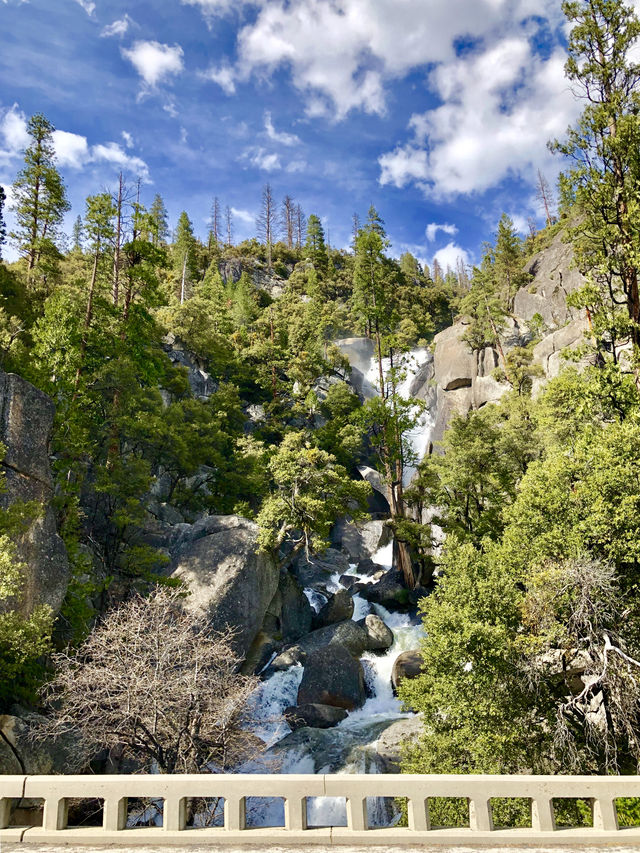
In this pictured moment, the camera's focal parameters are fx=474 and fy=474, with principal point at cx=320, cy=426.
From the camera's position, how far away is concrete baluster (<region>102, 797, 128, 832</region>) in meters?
6.45

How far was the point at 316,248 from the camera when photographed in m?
76.1

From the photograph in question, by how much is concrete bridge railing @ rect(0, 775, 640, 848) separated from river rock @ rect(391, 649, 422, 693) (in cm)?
1629

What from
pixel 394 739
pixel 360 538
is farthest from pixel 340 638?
pixel 360 538

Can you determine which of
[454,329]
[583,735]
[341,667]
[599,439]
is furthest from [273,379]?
[583,735]

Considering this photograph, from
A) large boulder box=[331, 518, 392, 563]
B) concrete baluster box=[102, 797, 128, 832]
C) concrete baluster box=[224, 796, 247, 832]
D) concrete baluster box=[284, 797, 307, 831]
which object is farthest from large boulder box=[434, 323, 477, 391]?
concrete baluster box=[102, 797, 128, 832]

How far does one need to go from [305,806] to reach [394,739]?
→ 12894 mm

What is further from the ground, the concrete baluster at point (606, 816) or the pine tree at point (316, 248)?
the pine tree at point (316, 248)

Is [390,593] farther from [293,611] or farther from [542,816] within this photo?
[542,816]

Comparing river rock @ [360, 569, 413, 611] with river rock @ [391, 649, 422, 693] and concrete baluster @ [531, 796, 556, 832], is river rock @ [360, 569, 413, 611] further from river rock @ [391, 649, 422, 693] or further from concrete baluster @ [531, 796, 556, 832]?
concrete baluster @ [531, 796, 556, 832]

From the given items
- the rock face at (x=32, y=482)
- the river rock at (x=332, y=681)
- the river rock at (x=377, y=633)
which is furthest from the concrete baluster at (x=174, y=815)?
the river rock at (x=377, y=633)

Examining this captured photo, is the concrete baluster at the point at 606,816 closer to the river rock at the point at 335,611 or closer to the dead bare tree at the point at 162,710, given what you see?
the dead bare tree at the point at 162,710

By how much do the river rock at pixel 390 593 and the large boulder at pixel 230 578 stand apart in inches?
339

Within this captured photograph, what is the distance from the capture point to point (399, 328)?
61812mm

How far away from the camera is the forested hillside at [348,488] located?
466 inches
